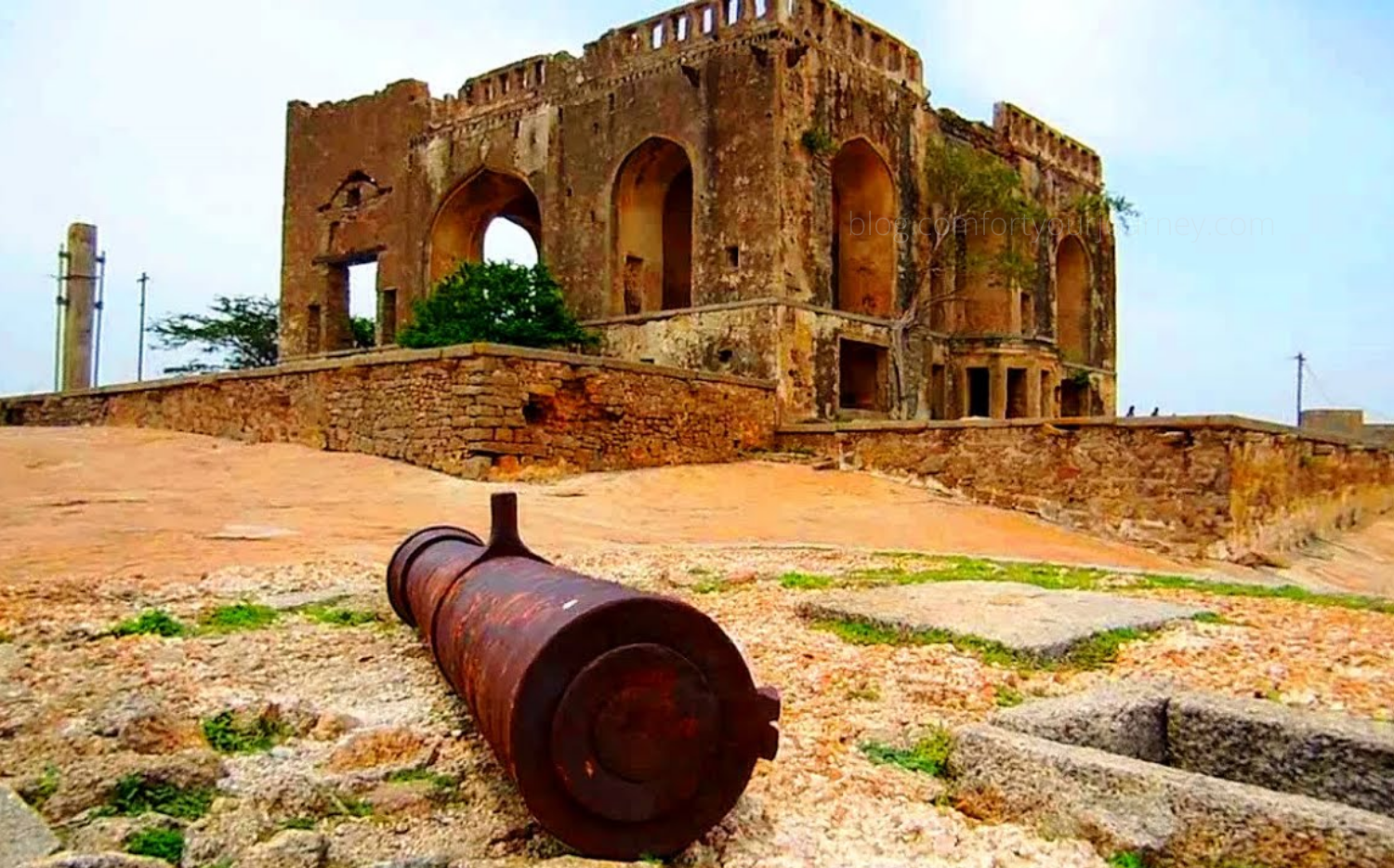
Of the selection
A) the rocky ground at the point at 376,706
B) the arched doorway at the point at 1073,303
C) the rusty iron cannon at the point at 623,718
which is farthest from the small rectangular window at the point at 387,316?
the rusty iron cannon at the point at 623,718

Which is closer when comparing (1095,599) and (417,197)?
(1095,599)

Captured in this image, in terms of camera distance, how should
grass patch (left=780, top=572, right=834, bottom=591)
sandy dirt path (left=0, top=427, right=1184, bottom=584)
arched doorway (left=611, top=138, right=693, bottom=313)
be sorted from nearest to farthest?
1. grass patch (left=780, top=572, right=834, bottom=591)
2. sandy dirt path (left=0, top=427, right=1184, bottom=584)
3. arched doorway (left=611, top=138, right=693, bottom=313)

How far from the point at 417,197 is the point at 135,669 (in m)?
20.3

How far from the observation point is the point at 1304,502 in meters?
12.7

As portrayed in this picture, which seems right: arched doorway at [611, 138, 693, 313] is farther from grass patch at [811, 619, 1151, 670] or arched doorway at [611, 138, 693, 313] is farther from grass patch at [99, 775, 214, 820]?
grass patch at [99, 775, 214, 820]

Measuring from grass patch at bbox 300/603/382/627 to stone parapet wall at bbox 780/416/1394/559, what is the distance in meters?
8.65

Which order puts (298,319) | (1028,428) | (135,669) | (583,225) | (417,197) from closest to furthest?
(135,669) < (1028,428) < (583,225) < (417,197) < (298,319)

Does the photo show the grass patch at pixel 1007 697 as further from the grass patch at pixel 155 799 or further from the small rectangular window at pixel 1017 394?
the small rectangular window at pixel 1017 394

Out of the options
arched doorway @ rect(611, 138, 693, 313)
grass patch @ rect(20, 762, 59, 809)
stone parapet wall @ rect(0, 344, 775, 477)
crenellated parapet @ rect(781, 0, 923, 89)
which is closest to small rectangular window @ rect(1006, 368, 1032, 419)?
crenellated parapet @ rect(781, 0, 923, 89)

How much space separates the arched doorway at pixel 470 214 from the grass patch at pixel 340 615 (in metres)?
17.2

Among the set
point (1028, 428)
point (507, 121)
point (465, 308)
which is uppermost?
point (507, 121)

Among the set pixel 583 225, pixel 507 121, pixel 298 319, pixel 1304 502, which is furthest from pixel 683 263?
pixel 1304 502

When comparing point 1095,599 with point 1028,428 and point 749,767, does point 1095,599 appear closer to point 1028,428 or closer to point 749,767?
point 749,767

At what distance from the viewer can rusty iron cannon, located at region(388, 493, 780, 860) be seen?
2.23 metres
